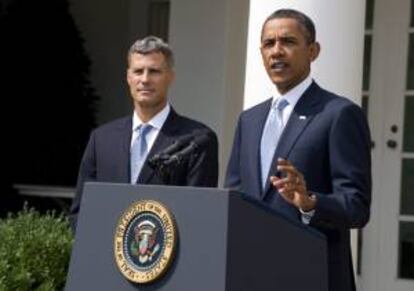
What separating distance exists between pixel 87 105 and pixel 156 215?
7.67 metres

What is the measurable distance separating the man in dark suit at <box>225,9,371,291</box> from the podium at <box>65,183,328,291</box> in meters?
0.19

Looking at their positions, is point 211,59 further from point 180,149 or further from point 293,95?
point 293,95

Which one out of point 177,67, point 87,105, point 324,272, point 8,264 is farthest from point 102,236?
point 87,105

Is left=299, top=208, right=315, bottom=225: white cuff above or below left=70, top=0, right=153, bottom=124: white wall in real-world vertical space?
below

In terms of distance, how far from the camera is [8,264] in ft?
14.4

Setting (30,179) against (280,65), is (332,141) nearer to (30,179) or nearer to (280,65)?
(280,65)

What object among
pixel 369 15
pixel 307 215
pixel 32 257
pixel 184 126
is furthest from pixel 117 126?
pixel 369 15

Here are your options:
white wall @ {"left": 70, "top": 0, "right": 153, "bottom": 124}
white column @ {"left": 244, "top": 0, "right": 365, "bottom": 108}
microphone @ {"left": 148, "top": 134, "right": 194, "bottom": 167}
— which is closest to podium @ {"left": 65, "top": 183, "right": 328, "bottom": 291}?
microphone @ {"left": 148, "top": 134, "right": 194, "bottom": 167}

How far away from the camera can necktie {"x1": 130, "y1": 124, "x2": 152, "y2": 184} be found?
3.71 m

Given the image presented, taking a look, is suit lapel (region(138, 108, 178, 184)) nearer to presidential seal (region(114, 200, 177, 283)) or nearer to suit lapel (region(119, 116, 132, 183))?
suit lapel (region(119, 116, 132, 183))

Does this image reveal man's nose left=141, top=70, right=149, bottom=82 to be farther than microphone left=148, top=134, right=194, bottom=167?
Yes

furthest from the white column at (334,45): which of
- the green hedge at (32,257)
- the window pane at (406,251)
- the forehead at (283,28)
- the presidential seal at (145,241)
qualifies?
the presidential seal at (145,241)

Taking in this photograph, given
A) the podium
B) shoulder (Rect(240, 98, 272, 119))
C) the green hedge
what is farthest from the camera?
the green hedge

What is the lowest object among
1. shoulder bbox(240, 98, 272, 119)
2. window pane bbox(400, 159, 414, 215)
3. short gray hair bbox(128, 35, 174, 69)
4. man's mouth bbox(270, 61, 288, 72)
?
window pane bbox(400, 159, 414, 215)
